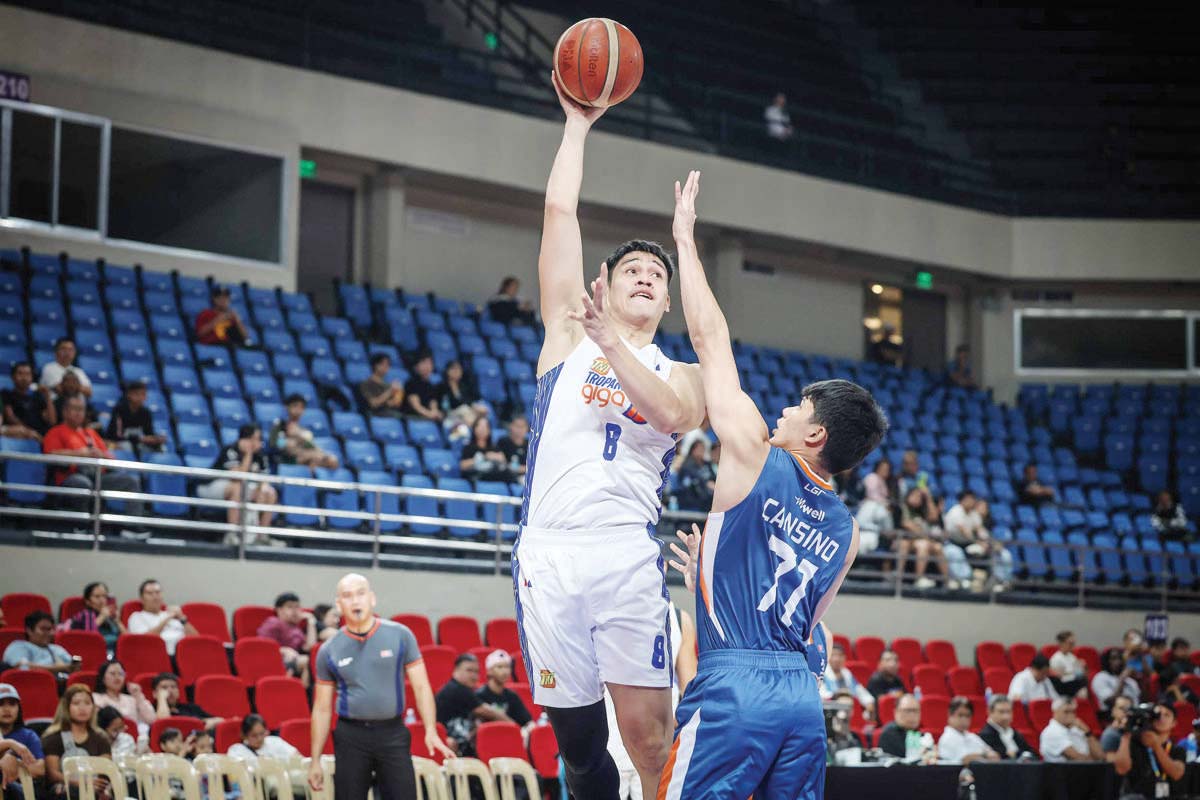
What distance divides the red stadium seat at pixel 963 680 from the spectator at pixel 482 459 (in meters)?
4.72

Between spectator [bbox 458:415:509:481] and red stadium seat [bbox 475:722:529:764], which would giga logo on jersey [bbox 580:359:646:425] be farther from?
spectator [bbox 458:415:509:481]

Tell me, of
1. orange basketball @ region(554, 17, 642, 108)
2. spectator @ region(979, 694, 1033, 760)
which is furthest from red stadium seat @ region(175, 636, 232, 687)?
orange basketball @ region(554, 17, 642, 108)

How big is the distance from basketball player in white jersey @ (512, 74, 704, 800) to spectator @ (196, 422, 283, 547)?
25.4 ft

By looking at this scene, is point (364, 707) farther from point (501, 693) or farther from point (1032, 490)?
point (1032, 490)

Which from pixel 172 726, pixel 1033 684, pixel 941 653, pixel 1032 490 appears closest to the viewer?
pixel 172 726

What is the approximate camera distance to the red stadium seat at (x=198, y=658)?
1033 cm

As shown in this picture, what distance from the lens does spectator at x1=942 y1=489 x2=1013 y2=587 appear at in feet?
52.1

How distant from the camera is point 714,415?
4238mm

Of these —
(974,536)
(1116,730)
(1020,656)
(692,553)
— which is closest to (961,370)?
(974,536)

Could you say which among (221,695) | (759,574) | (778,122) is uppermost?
(778,122)

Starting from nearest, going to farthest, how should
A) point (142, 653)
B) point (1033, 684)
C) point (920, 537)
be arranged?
point (142, 653)
point (1033, 684)
point (920, 537)

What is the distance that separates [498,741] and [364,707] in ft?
6.76

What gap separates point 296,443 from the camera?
12680 mm

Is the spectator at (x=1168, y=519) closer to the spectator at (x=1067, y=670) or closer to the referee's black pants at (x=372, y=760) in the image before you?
the spectator at (x=1067, y=670)
